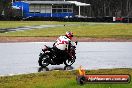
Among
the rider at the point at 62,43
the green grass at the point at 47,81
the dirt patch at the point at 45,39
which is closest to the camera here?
the green grass at the point at 47,81

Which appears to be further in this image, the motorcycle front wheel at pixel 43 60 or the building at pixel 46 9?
the building at pixel 46 9

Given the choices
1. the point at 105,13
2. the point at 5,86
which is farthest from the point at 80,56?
the point at 105,13

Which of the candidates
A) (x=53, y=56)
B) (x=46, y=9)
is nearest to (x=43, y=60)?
(x=53, y=56)

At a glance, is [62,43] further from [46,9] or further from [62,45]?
[46,9]

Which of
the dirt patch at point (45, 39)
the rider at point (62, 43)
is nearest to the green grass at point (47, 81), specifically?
the rider at point (62, 43)

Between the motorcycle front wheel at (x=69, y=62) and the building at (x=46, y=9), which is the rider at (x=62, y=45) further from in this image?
the building at (x=46, y=9)

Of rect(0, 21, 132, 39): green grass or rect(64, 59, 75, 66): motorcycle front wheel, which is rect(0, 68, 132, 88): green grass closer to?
rect(64, 59, 75, 66): motorcycle front wheel

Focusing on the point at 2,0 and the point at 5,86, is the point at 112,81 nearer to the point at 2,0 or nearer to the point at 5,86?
the point at 5,86

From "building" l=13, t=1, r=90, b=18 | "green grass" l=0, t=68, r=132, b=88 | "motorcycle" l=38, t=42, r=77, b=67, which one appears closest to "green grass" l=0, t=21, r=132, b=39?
"motorcycle" l=38, t=42, r=77, b=67

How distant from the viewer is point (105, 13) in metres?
128

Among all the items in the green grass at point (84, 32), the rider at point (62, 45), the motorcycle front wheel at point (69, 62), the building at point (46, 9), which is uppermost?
the building at point (46, 9)

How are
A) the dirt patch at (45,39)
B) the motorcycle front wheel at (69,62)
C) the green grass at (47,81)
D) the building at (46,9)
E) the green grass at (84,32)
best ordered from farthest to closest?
1. the building at (46,9)
2. the green grass at (84,32)
3. the dirt patch at (45,39)
4. the motorcycle front wheel at (69,62)
5. the green grass at (47,81)

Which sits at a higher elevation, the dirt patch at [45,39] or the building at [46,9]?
the building at [46,9]

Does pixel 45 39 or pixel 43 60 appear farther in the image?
pixel 45 39
